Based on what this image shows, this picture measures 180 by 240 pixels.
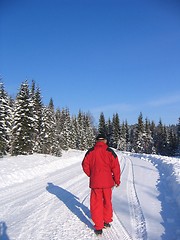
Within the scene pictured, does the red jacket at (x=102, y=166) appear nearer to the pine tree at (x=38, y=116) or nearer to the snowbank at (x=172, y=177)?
the snowbank at (x=172, y=177)

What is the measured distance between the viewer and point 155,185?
12.2 metres

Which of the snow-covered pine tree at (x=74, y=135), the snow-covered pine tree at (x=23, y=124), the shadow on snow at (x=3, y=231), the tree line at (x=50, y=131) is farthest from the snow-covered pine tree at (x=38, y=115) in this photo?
the shadow on snow at (x=3, y=231)

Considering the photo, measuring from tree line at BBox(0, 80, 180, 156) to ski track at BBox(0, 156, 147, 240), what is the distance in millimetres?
16782

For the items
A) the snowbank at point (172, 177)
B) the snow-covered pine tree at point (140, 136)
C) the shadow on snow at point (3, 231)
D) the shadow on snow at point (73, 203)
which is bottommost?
the shadow on snow at point (3, 231)

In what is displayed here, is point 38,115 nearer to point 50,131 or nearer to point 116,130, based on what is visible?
point 50,131

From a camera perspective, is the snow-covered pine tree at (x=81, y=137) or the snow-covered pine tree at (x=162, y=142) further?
the snow-covered pine tree at (x=81, y=137)

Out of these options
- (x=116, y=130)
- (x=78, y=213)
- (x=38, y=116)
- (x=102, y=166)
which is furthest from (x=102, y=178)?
(x=116, y=130)

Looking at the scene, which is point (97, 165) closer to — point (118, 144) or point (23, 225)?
point (23, 225)

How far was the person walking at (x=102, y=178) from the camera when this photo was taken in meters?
6.20

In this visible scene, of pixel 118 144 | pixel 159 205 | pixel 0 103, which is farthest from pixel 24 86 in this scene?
pixel 118 144

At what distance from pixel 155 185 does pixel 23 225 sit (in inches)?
281

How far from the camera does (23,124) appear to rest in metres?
38.4

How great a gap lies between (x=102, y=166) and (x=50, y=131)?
4881 centimetres

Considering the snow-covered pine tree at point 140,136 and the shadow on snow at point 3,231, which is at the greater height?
the snow-covered pine tree at point 140,136
